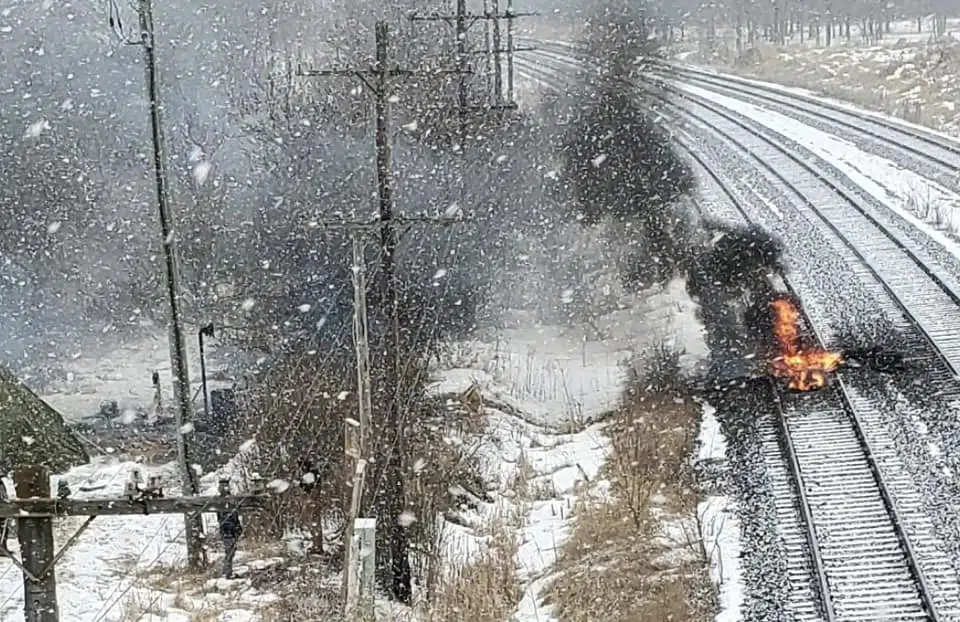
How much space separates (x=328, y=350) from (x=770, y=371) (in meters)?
8.85

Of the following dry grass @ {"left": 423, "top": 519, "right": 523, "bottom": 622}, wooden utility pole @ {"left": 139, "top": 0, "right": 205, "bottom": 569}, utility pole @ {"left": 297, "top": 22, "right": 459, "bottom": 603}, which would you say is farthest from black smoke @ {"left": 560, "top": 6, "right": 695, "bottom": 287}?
wooden utility pole @ {"left": 139, "top": 0, "right": 205, "bottom": 569}

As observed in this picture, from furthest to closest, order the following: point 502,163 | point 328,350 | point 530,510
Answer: point 502,163 → point 328,350 → point 530,510

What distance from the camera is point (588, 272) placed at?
33.9 metres

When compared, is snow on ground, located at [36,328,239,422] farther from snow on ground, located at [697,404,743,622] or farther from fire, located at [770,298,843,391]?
snow on ground, located at [697,404,743,622]

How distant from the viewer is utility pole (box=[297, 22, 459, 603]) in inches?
600

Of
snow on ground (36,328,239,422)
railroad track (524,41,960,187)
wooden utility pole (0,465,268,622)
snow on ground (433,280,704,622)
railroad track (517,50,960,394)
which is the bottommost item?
snow on ground (36,328,239,422)

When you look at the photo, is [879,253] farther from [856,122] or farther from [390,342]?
[856,122]

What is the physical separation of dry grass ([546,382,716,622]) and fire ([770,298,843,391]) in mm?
1763

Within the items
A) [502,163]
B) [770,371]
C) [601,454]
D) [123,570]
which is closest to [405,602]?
[123,570]

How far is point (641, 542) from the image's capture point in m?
15.8

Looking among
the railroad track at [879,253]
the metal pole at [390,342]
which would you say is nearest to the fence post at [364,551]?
the metal pole at [390,342]

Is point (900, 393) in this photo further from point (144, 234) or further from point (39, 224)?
point (39, 224)

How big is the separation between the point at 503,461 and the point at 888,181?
60.1ft

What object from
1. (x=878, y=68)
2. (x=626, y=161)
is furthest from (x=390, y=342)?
(x=878, y=68)
